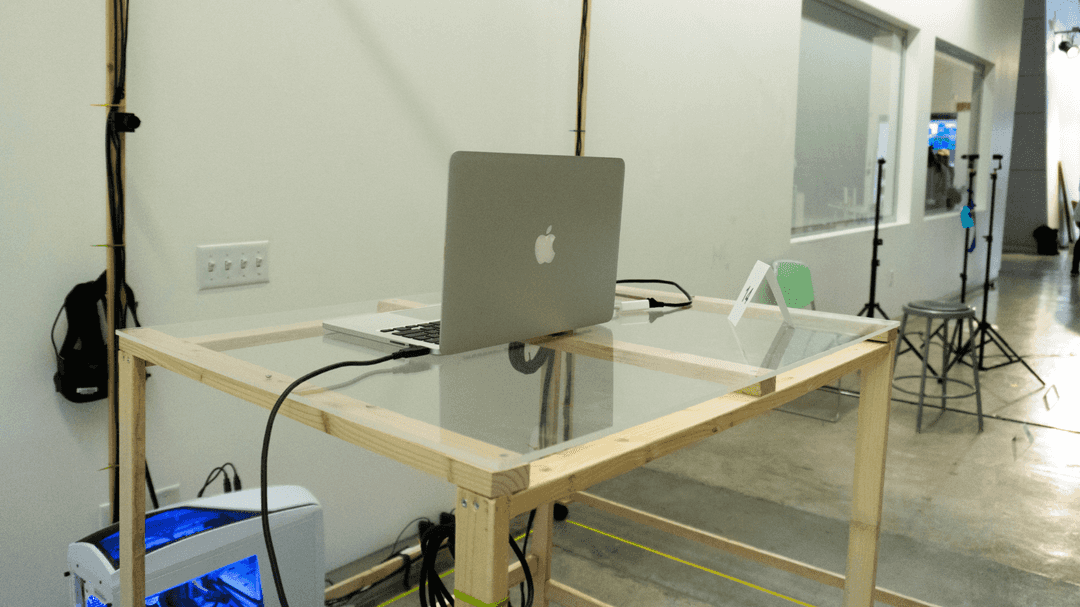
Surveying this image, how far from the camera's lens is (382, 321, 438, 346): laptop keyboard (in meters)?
1.17

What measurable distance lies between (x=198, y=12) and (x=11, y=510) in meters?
1.09

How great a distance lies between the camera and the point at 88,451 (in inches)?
65.7

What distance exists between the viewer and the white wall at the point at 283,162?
156 centimetres

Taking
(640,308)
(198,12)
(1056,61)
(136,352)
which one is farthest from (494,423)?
(1056,61)

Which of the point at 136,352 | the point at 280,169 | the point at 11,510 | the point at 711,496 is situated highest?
the point at 280,169

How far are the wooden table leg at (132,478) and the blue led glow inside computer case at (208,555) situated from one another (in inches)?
1.9

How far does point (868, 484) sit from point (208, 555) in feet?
3.85

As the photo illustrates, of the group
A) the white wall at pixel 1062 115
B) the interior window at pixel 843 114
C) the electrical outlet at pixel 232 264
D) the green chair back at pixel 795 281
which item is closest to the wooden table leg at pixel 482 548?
the electrical outlet at pixel 232 264

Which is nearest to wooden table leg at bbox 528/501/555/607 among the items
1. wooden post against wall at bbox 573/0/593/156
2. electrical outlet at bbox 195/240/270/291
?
electrical outlet at bbox 195/240/270/291

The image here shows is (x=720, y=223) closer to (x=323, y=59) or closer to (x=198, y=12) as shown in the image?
(x=323, y=59)

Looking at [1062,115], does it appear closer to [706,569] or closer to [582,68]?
[582,68]

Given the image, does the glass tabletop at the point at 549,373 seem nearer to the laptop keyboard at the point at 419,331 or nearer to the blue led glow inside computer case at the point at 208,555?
the laptop keyboard at the point at 419,331

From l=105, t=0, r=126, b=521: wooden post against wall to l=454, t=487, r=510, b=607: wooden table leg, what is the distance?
107 centimetres

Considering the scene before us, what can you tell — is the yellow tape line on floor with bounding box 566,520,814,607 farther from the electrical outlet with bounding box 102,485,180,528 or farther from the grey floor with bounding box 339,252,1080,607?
the electrical outlet with bounding box 102,485,180,528
